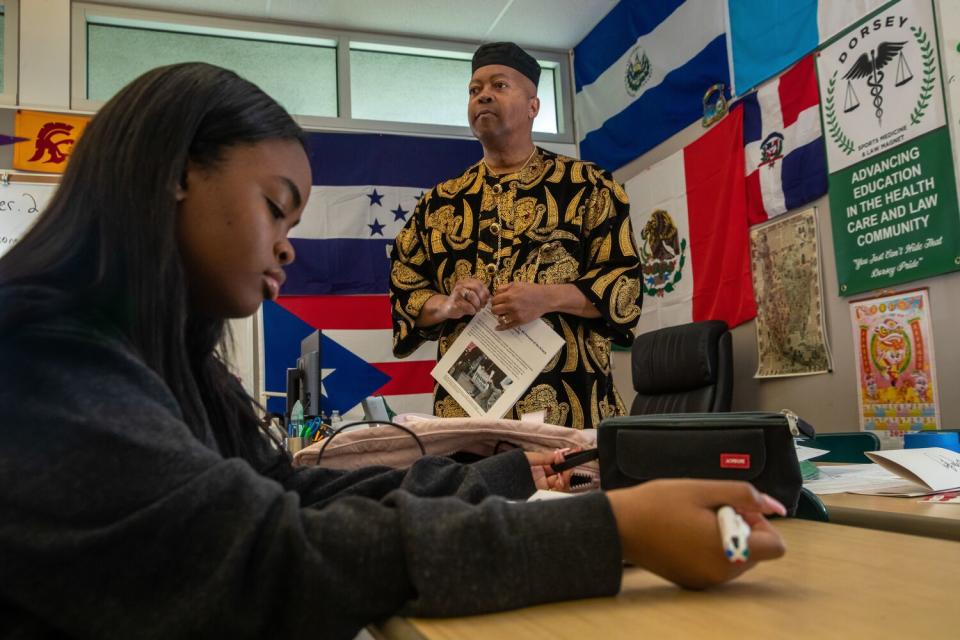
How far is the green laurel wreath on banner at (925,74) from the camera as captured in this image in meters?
2.61

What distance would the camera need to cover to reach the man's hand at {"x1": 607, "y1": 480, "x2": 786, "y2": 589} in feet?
→ 1.81

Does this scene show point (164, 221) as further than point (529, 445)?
No

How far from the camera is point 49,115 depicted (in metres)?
4.23

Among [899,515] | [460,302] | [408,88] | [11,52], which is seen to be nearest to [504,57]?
[460,302]

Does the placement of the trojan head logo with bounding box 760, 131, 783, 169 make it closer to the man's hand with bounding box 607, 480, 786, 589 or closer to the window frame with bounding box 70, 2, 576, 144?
the window frame with bounding box 70, 2, 576, 144

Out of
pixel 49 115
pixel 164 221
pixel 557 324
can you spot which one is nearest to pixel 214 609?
pixel 164 221

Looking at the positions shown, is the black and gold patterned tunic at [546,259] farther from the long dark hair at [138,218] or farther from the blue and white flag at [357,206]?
the blue and white flag at [357,206]

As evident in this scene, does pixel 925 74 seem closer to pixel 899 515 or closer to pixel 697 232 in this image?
pixel 697 232

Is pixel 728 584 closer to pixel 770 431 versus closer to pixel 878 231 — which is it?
pixel 770 431

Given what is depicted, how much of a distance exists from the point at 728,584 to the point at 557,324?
1130mm

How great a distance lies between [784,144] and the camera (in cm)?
329

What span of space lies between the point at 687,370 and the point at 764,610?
108 inches

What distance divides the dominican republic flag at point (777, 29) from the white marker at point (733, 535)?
9.37 feet

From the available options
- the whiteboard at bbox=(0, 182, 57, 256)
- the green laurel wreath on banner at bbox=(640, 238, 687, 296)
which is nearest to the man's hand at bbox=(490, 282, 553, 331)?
the green laurel wreath on banner at bbox=(640, 238, 687, 296)
